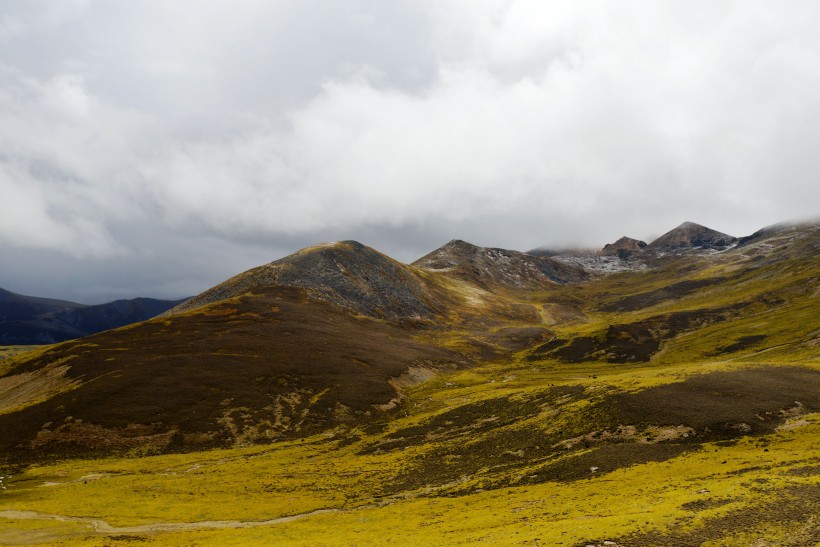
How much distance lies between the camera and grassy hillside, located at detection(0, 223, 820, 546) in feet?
144

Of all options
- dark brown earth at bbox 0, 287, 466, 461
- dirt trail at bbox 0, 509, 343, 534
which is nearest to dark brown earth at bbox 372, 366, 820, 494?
dirt trail at bbox 0, 509, 343, 534

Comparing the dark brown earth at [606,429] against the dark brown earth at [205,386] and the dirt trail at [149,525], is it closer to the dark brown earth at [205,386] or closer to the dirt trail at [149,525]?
the dirt trail at [149,525]

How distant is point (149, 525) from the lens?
5616 centimetres

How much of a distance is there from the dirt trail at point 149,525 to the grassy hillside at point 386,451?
36 cm

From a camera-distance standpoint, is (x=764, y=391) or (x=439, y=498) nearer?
(x=439, y=498)

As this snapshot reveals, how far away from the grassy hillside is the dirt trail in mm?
363

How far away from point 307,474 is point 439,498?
3102 centimetres

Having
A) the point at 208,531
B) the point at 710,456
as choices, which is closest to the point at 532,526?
the point at 710,456

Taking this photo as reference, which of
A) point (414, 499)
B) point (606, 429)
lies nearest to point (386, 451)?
point (414, 499)

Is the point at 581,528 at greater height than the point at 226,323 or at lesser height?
lesser

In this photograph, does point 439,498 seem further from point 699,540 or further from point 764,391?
point 764,391

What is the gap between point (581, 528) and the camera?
125ft

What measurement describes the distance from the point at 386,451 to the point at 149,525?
46.5m

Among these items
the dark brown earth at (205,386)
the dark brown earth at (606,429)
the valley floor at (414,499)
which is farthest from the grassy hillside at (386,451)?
the dark brown earth at (205,386)
